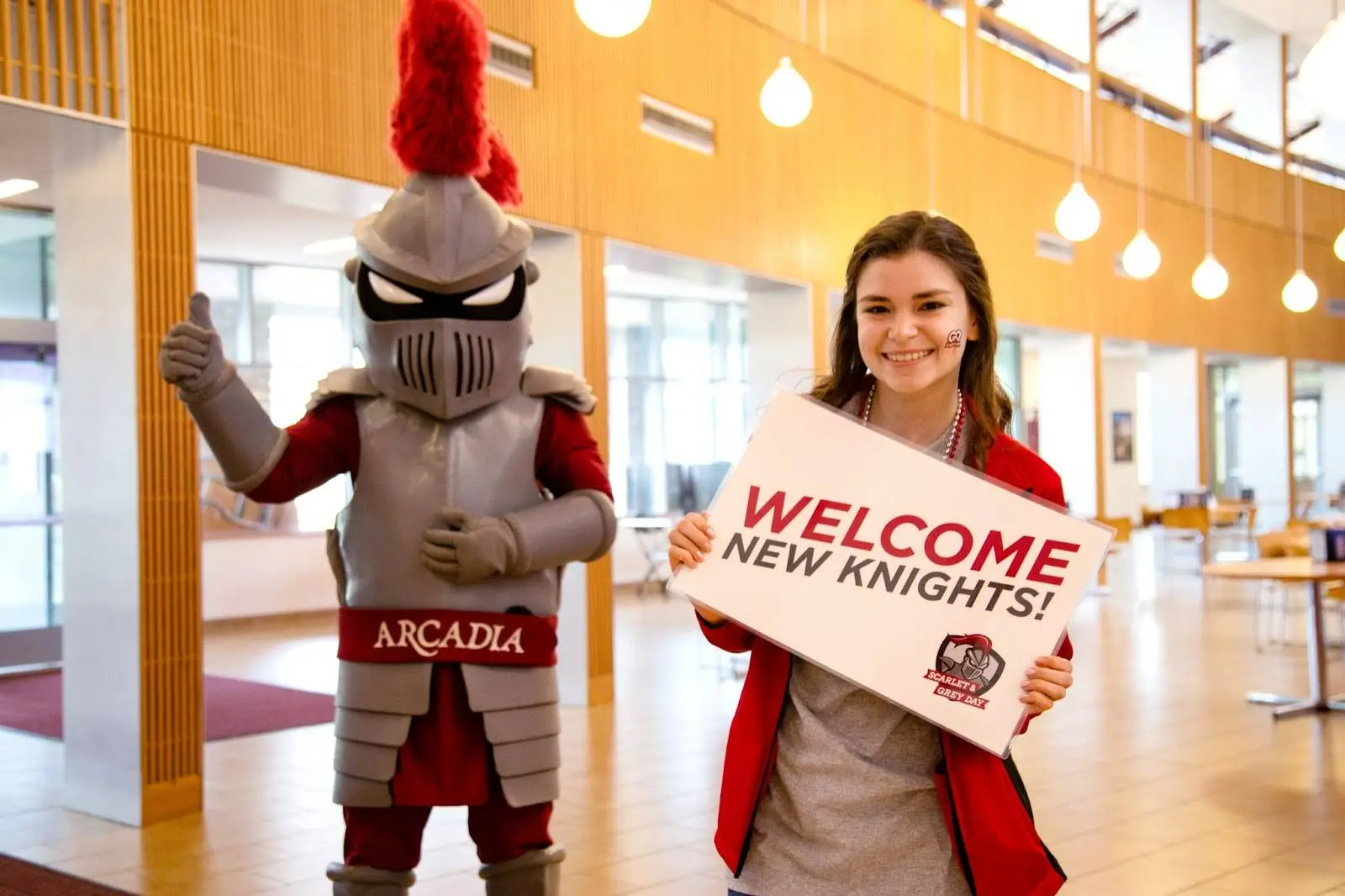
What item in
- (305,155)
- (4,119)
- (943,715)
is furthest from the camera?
(305,155)

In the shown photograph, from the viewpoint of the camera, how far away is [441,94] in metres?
3.15

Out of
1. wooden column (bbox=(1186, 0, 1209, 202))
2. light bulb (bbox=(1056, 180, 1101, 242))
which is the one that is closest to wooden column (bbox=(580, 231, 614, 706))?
light bulb (bbox=(1056, 180, 1101, 242))

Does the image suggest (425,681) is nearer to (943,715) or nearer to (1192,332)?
(943,715)

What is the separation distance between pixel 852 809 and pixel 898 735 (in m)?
0.12

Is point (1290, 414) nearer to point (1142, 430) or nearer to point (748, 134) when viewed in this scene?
point (1142, 430)

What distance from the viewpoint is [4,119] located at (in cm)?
478

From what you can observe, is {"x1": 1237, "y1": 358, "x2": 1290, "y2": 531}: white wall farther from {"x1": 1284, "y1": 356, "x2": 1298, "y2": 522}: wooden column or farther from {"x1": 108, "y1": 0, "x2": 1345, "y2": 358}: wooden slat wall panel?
{"x1": 108, "y1": 0, "x2": 1345, "y2": 358}: wooden slat wall panel

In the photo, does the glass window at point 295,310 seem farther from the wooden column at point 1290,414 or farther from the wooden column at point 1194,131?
the wooden column at point 1290,414

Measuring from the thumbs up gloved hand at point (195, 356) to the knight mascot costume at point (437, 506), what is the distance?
0.06 metres

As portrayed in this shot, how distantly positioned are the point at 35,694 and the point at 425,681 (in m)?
6.41

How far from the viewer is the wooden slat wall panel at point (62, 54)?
4594 mm

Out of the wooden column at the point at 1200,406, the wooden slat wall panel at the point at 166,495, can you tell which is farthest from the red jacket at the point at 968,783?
the wooden column at the point at 1200,406

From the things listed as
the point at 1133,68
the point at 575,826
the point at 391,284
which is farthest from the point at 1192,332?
the point at 391,284

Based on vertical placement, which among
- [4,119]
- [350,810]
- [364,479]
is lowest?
[350,810]
